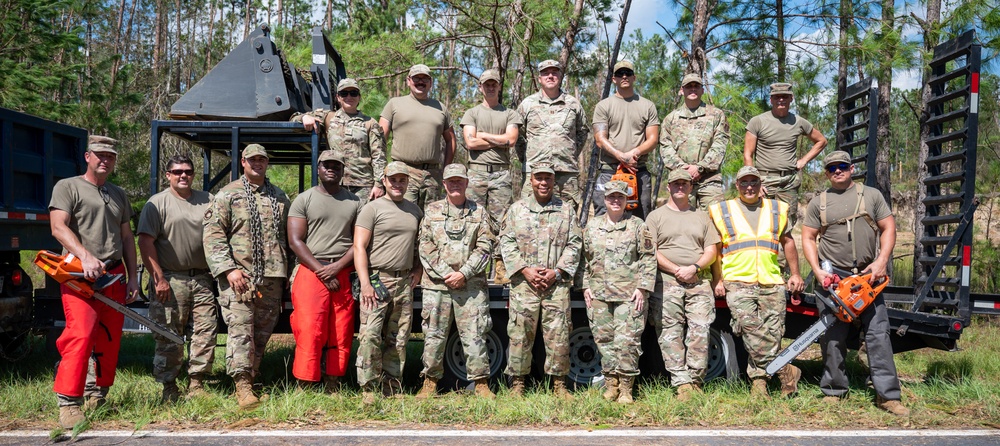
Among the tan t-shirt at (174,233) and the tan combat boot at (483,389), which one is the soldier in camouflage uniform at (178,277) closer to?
the tan t-shirt at (174,233)

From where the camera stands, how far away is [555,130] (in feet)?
19.2

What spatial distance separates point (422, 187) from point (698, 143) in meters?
2.42

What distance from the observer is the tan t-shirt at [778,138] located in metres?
6.14

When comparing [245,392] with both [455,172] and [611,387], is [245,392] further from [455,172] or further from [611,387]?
[611,387]

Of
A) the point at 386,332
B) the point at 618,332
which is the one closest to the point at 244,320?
the point at 386,332

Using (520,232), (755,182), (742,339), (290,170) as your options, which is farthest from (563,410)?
(290,170)

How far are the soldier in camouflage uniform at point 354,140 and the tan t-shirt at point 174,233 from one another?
1.24 m

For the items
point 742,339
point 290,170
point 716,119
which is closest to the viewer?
point 742,339

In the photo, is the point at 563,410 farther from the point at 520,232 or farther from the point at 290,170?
the point at 290,170

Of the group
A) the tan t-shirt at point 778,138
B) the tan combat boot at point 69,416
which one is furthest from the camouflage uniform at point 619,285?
the tan combat boot at point 69,416

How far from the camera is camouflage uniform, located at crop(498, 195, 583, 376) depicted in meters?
5.10

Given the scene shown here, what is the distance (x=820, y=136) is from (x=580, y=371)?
3.04m

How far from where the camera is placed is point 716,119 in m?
6.07

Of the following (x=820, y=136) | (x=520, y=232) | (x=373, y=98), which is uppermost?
(x=373, y=98)
